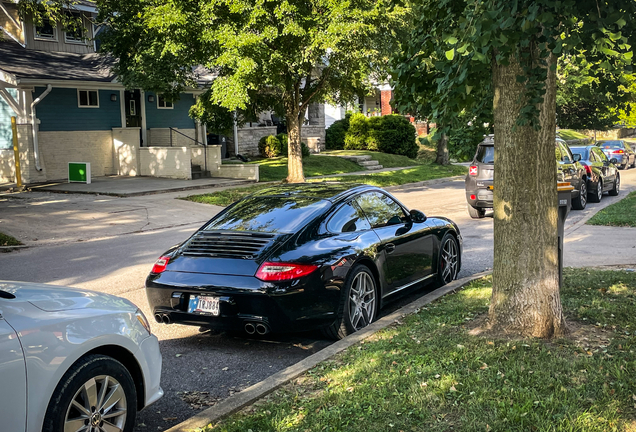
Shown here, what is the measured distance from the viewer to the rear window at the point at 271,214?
6496 mm

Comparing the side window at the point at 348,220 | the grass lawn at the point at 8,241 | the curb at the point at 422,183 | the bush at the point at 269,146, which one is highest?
the bush at the point at 269,146

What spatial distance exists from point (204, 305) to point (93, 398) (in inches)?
86.7

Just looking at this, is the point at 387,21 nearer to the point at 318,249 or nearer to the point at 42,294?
the point at 318,249

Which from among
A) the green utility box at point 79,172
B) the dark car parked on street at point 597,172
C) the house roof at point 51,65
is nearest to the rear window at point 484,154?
the dark car parked on street at point 597,172


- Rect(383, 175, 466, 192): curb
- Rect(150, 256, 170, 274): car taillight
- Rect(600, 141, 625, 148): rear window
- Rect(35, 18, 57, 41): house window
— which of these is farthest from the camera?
Rect(600, 141, 625, 148): rear window

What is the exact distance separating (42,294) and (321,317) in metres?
2.72

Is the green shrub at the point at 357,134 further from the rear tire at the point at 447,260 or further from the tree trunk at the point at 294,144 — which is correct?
the rear tire at the point at 447,260

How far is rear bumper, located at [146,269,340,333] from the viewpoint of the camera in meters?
5.74

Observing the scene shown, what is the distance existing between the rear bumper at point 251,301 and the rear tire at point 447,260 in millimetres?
2553

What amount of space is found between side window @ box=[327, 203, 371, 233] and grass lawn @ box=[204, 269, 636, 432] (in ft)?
3.96

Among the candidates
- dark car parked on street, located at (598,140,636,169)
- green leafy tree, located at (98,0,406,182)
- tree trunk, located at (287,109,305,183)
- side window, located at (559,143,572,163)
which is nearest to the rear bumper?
side window, located at (559,143,572,163)

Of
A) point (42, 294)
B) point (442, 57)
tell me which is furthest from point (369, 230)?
point (42, 294)

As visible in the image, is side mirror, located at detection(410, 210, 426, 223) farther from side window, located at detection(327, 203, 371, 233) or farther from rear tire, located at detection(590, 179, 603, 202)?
rear tire, located at detection(590, 179, 603, 202)

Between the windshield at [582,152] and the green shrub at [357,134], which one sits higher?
the green shrub at [357,134]
